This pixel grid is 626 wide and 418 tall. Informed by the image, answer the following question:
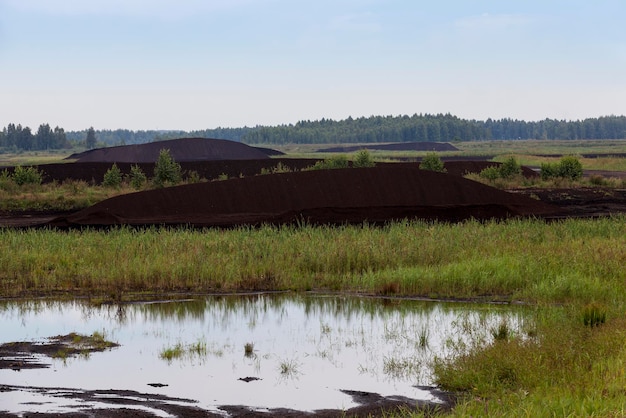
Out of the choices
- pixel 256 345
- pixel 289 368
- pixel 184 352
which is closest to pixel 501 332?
pixel 289 368

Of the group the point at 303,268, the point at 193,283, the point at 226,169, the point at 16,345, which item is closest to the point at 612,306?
the point at 303,268

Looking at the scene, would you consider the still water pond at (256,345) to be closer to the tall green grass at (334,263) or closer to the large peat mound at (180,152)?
the tall green grass at (334,263)

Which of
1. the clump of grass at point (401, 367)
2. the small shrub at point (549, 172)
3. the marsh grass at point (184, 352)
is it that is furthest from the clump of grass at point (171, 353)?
the small shrub at point (549, 172)

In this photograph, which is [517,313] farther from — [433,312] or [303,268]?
[303,268]

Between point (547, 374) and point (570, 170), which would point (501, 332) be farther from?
point (570, 170)

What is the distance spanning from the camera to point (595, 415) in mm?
9625

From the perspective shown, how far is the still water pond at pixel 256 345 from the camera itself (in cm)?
1339

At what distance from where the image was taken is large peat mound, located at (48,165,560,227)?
3812cm

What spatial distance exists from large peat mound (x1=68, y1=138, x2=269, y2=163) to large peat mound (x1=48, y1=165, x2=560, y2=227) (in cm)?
6387

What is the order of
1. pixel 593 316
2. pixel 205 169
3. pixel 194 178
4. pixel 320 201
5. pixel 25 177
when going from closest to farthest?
1. pixel 593 316
2. pixel 320 201
3. pixel 25 177
4. pixel 194 178
5. pixel 205 169

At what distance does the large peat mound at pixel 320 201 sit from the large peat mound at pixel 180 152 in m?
63.9

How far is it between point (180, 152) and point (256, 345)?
101297 mm

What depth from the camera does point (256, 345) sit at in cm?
1689

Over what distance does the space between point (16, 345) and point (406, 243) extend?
13482 millimetres
